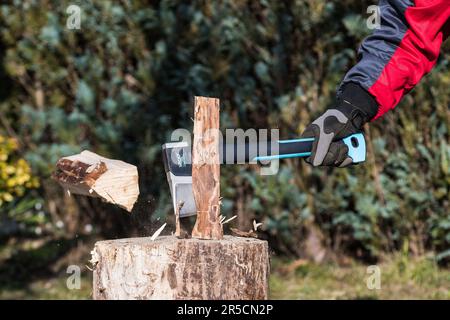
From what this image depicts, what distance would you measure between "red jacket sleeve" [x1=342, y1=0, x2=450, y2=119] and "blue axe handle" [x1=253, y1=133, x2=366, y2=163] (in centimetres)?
15

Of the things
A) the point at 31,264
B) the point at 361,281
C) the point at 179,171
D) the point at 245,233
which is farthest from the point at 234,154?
the point at 31,264


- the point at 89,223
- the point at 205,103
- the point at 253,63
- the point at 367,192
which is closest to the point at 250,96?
the point at 253,63

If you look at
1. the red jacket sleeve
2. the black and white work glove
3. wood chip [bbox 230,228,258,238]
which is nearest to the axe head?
wood chip [bbox 230,228,258,238]

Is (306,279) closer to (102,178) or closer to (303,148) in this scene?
(303,148)

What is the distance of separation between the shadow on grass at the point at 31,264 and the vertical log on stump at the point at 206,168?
7.57 ft

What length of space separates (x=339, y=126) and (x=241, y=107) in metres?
2.20

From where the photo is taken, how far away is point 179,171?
10.6ft

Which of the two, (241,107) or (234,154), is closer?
(234,154)

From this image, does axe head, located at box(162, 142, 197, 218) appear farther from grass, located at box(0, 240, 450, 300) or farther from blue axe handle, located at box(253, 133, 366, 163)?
grass, located at box(0, 240, 450, 300)

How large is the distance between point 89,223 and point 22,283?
0.89 metres

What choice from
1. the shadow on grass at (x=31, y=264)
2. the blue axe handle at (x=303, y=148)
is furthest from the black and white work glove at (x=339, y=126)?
the shadow on grass at (x=31, y=264)
